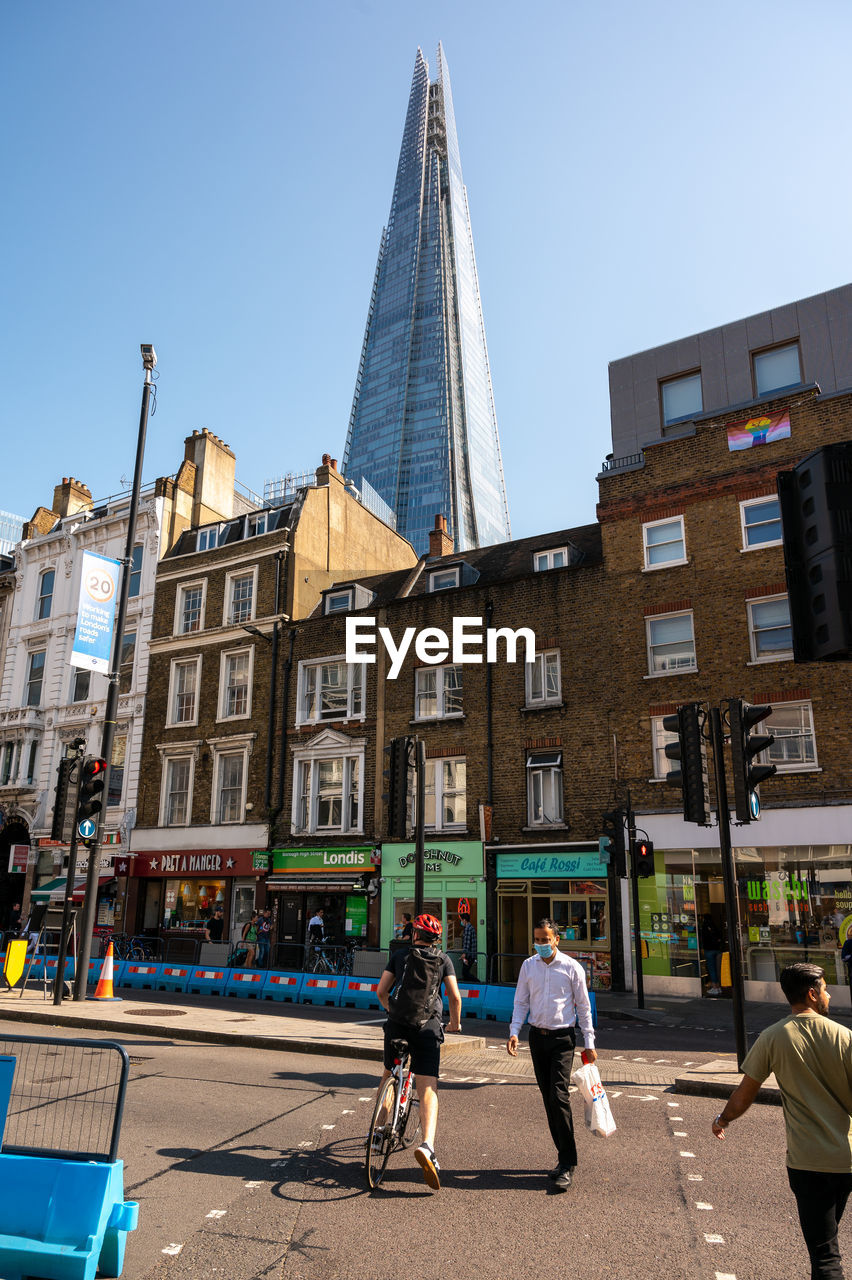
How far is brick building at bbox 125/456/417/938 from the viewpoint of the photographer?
29359mm

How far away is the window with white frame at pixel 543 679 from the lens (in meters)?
24.8

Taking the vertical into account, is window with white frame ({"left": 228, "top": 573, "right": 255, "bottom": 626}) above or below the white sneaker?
above

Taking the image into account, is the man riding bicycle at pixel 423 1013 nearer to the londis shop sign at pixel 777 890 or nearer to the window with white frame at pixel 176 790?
the londis shop sign at pixel 777 890

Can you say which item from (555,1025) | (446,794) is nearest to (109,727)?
(446,794)

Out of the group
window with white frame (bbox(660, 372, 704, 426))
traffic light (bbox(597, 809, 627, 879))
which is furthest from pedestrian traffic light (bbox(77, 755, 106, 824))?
window with white frame (bbox(660, 372, 704, 426))

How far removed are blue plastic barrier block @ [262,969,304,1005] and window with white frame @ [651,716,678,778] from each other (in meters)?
9.76

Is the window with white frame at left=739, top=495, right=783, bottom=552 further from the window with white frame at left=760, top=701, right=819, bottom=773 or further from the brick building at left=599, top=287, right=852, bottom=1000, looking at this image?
the window with white frame at left=760, top=701, right=819, bottom=773

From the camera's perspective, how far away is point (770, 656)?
2131 cm

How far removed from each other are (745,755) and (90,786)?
1091cm

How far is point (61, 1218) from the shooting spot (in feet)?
14.8

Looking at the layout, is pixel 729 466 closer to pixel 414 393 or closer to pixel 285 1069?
pixel 285 1069

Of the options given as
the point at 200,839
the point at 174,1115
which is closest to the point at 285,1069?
the point at 174,1115

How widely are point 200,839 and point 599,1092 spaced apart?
25.4 m

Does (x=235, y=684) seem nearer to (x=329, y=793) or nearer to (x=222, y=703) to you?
(x=222, y=703)
